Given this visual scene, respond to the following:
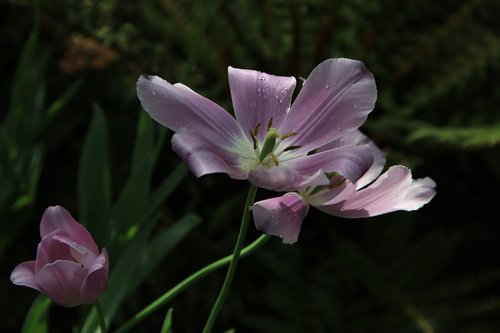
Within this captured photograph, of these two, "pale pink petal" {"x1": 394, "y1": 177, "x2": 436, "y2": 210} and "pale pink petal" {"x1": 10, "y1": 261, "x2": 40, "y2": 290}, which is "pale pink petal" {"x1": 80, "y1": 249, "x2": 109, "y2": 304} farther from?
"pale pink petal" {"x1": 394, "y1": 177, "x2": 436, "y2": 210}

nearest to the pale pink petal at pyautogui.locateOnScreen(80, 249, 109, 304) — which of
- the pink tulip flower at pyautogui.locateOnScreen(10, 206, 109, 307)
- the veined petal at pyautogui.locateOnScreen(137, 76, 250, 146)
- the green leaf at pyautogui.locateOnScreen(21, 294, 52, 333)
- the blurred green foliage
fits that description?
the pink tulip flower at pyautogui.locateOnScreen(10, 206, 109, 307)

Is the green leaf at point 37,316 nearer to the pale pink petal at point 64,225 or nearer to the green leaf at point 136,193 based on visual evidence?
the green leaf at point 136,193

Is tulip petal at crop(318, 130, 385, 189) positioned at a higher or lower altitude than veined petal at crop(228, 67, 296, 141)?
lower

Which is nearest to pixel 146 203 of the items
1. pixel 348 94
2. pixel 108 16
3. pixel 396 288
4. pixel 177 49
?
pixel 348 94

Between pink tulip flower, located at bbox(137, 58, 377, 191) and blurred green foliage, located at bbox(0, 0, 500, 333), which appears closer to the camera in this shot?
pink tulip flower, located at bbox(137, 58, 377, 191)

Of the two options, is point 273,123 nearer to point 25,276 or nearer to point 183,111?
point 183,111

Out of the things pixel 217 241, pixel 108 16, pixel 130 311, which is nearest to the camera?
pixel 130 311

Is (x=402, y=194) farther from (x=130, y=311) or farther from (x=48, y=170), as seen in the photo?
(x=48, y=170)

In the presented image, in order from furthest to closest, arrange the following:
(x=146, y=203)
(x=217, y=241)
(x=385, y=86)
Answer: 1. (x=385, y=86)
2. (x=217, y=241)
3. (x=146, y=203)
